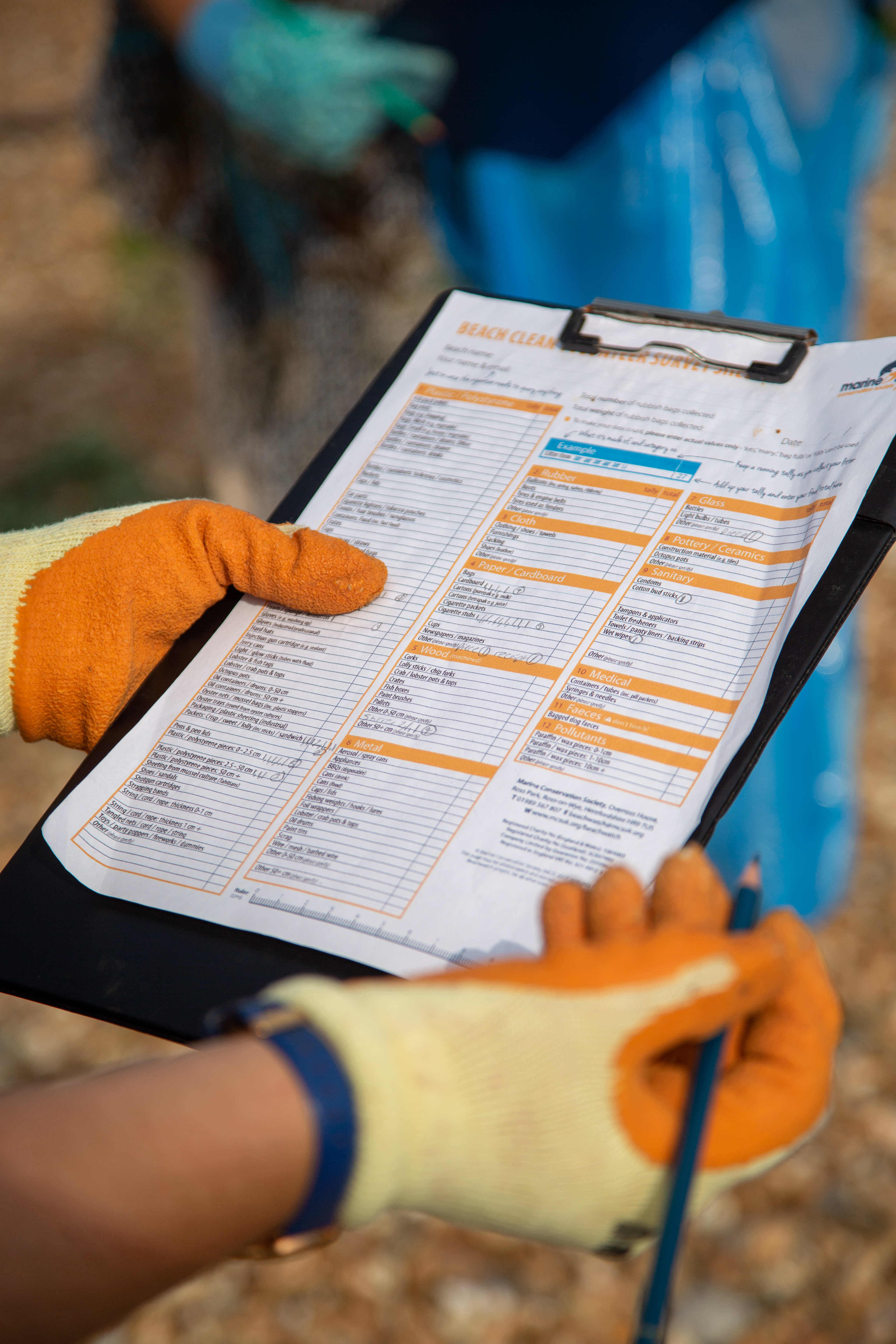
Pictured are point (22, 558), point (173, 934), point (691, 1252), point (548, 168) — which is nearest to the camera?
point (173, 934)

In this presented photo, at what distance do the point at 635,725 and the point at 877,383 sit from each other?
39cm

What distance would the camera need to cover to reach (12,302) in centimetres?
426

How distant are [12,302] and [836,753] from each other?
380cm

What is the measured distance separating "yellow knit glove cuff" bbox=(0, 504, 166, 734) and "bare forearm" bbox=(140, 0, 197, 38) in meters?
1.69

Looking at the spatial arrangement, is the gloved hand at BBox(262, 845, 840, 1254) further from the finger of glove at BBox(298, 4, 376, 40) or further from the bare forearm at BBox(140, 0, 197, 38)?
the bare forearm at BBox(140, 0, 197, 38)

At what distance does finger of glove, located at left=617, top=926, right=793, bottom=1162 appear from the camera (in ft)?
2.01

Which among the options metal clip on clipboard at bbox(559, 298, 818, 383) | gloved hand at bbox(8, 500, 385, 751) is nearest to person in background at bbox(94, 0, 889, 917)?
metal clip on clipboard at bbox(559, 298, 818, 383)

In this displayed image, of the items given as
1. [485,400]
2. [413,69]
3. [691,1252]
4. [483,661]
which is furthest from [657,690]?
[413,69]

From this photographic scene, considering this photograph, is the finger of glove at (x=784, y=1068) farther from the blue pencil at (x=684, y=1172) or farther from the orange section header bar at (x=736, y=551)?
the orange section header bar at (x=736, y=551)

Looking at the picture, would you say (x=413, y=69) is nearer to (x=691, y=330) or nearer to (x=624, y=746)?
(x=691, y=330)

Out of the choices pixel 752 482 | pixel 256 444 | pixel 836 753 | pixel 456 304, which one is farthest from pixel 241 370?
pixel 752 482

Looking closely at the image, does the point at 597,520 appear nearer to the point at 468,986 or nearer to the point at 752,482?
the point at 752,482

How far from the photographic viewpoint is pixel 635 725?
81cm

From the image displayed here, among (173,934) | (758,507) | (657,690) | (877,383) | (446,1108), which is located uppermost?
(877,383)
